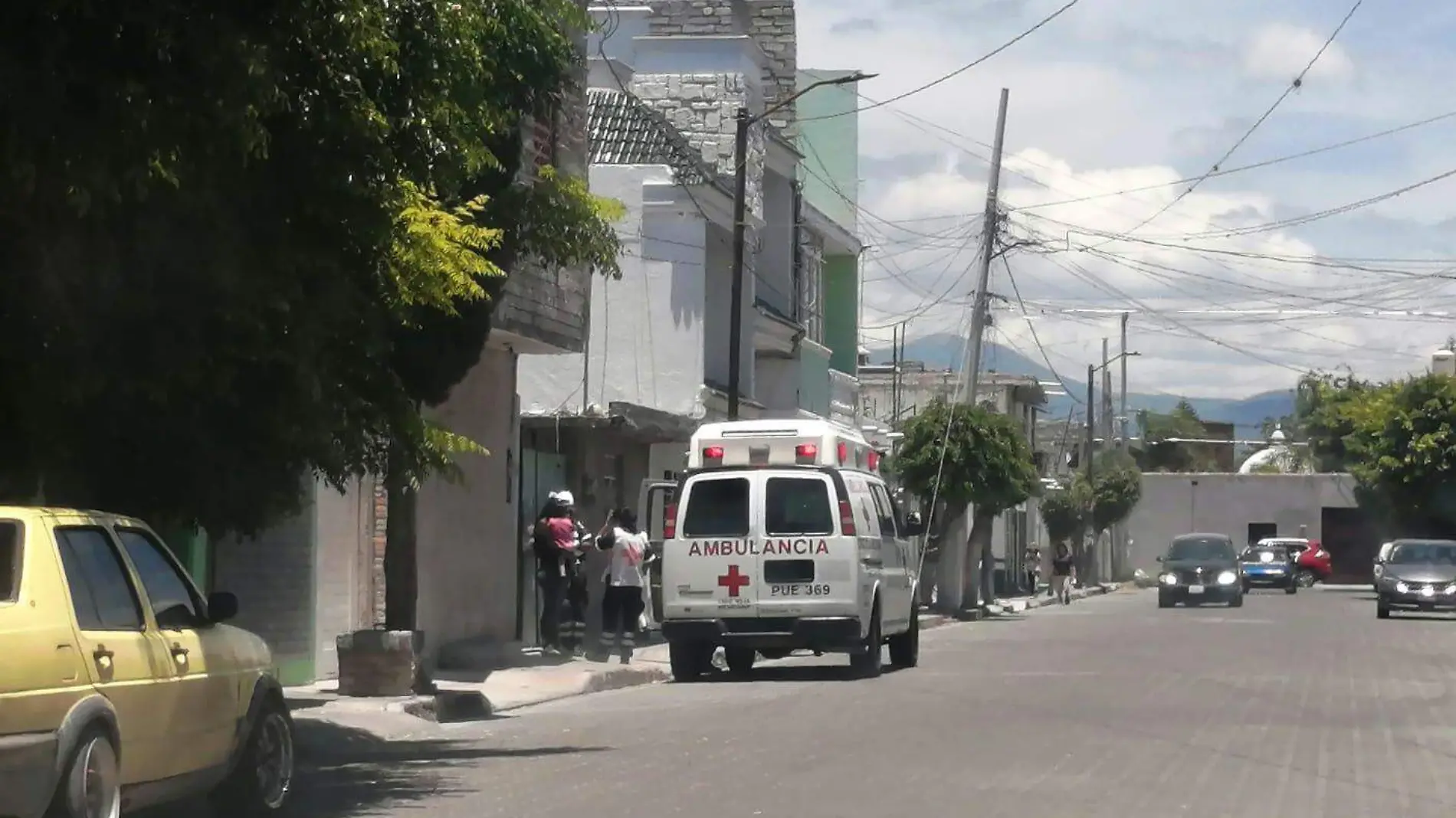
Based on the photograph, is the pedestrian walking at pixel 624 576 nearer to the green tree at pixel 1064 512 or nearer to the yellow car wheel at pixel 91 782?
the yellow car wheel at pixel 91 782

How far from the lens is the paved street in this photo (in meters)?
11.5

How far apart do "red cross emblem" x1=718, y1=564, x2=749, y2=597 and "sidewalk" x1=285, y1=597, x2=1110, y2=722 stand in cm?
164

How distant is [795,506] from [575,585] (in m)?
5.31

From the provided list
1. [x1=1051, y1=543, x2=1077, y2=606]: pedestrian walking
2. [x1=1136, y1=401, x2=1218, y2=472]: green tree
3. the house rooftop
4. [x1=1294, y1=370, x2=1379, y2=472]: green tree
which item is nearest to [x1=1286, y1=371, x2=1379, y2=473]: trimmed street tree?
[x1=1294, y1=370, x2=1379, y2=472]: green tree

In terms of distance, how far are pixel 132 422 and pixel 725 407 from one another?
77.3ft

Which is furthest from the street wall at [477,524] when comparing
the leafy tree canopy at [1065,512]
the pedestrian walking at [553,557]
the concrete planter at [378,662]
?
the leafy tree canopy at [1065,512]

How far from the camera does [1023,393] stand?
78438mm

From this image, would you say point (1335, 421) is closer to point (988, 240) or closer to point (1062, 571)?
point (1062, 571)

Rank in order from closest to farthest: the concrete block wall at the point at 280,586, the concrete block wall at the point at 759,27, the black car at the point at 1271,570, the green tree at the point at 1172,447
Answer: the concrete block wall at the point at 280,586 < the concrete block wall at the point at 759,27 < the black car at the point at 1271,570 < the green tree at the point at 1172,447

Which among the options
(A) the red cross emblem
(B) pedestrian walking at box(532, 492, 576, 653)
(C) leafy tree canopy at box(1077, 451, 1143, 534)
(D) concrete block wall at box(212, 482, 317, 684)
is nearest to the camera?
(D) concrete block wall at box(212, 482, 317, 684)

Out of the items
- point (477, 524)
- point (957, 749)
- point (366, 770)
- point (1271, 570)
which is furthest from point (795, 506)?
point (1271, 570)

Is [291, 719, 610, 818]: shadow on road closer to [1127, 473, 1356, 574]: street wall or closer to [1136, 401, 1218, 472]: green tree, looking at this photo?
[1127, 473, 1356, 574]: street wall

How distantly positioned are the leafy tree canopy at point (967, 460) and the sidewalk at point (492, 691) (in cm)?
1592

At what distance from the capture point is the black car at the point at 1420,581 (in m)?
39.8
